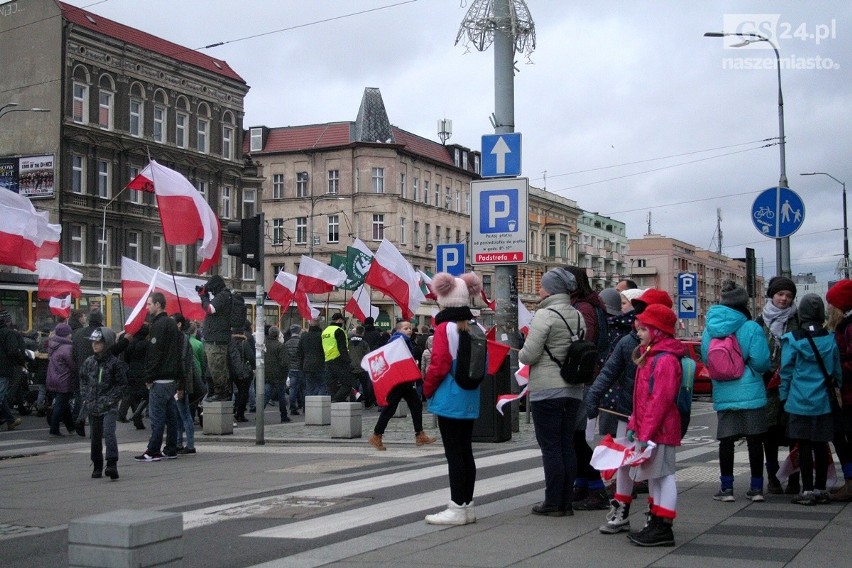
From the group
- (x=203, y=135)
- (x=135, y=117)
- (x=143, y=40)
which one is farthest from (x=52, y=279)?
(x=203, y=135)

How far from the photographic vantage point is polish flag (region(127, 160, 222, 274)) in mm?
17141

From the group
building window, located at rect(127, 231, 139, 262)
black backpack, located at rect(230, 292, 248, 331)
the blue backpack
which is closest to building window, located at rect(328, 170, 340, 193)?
building window, located at rect(127, 231, 139, 262)

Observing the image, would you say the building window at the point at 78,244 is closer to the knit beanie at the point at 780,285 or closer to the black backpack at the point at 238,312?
the black backpack at the point at 238,312

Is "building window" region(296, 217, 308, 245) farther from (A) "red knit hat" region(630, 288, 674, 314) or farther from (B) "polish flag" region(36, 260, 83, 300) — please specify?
(A) "red knit hat" region(630, 288, 674, 314)

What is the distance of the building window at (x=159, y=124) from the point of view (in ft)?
190

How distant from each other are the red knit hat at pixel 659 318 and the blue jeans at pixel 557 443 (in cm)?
115

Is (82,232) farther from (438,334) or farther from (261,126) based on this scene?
(438,334)

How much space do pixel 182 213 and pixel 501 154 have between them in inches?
206

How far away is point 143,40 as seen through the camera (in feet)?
189

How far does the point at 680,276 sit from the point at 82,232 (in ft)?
112

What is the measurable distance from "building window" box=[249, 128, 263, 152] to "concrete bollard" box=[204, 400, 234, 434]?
67.1 m

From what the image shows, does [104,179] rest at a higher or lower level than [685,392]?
higher

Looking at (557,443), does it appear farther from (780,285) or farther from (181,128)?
(181,128)

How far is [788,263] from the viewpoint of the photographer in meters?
21.0
